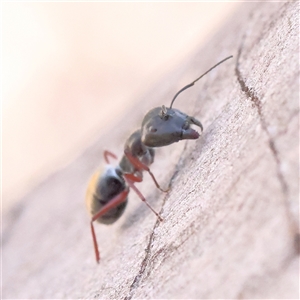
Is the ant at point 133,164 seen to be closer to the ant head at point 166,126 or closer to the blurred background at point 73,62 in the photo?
the ant head at point 166,126

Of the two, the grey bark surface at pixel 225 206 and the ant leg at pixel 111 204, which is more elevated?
the grey bark surface at pixel 225 206

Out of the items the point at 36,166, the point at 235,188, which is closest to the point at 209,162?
the point at 235,188

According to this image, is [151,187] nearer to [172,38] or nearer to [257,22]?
[257,22]

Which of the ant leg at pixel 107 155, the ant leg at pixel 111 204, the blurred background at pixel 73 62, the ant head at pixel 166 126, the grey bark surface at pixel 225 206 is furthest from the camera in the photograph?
the blurred background at pixel 73 62

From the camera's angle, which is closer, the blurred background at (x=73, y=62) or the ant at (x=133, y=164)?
the ant at (x=133, y=164)

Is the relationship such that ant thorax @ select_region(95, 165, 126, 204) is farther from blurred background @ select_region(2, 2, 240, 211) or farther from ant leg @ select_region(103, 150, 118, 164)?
blurred background @ select_region(2, 2, 240, 211)

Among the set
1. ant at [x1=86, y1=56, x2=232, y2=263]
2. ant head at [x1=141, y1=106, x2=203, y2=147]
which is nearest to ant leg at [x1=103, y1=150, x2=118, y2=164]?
ant at [x1=86, y1=56, x2=232, y2=263]

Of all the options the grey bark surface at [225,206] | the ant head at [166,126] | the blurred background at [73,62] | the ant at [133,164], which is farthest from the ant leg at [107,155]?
the blurred background at [73,62]
